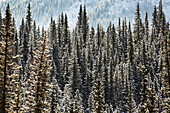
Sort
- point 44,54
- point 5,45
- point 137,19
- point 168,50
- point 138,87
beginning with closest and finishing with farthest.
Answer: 1. point 5,45
2. point 44,54
3. point 168,50
4. point 138,87
5. point 137,19

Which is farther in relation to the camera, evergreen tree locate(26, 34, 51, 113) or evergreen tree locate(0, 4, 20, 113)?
evergreen tree locate(26, 34, 51, 113)

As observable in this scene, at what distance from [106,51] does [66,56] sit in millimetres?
15596

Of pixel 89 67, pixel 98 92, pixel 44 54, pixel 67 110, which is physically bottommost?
pixel 67 110

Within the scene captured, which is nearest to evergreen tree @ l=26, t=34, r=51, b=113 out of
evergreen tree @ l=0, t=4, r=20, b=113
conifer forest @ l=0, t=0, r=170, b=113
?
conifer forest @ l=0, t=0, r=170, b=113

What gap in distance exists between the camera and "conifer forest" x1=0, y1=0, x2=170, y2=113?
23875 mm

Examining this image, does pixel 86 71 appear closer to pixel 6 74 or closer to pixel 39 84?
pixel 39 84

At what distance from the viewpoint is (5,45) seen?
2178 cm

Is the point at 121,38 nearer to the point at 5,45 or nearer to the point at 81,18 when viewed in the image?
the point at 81,18

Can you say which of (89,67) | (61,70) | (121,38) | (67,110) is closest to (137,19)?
(121,38)

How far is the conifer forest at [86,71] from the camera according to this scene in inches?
940

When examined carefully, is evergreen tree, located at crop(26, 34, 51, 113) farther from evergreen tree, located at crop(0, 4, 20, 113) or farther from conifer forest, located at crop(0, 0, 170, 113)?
evergreen tree, located at crop(0, 4, 20, 113)

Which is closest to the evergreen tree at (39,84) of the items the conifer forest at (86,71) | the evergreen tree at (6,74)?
the conifer forest at (86,71)

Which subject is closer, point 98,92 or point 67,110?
point 98,92

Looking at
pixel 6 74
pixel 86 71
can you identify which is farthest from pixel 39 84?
pixel 86 71
